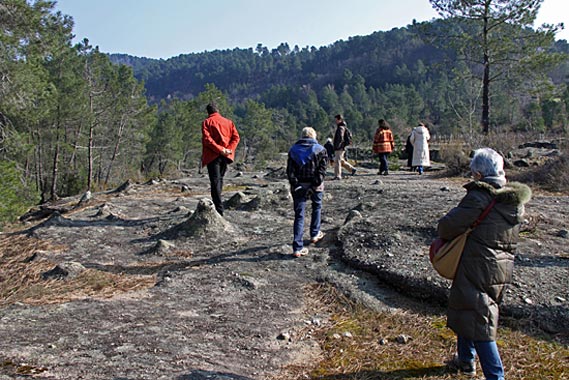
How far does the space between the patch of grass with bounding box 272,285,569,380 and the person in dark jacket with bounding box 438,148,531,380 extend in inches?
15.7

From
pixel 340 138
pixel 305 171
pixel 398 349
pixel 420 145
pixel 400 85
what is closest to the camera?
pixel 398 349

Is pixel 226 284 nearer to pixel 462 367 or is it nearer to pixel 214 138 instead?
pixel 462 367

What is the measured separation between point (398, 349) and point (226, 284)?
1737mm

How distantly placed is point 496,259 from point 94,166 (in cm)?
3650

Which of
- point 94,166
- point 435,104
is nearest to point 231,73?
point 435,104

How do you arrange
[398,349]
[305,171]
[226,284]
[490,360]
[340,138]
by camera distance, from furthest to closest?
[340,138], [305,171], [226,284], [398,349], [490,360]

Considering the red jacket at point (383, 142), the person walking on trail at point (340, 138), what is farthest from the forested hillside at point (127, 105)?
the person walking on trail at point (340, 138)

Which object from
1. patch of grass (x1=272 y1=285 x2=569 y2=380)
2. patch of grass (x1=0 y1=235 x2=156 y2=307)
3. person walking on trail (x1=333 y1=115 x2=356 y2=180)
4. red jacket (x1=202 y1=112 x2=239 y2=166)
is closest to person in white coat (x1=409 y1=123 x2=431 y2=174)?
person walking on trail (x1=333 y1=115 x2=356 y2=180)

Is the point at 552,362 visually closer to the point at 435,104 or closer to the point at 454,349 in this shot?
the point at 454,349

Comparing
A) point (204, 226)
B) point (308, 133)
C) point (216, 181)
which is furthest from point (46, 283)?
point (308, 133)

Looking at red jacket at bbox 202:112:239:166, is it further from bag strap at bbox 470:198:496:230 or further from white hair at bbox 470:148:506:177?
bag strap at bbox 470:198:496:230

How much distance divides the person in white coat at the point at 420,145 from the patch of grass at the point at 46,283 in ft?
33.8

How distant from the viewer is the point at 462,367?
2.85m

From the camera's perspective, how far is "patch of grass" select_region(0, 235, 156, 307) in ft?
13.2
